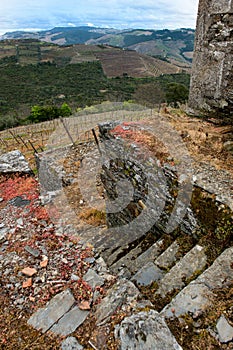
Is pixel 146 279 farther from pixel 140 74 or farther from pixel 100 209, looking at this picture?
pixel 140 74

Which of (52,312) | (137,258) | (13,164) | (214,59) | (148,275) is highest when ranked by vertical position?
(214,59)

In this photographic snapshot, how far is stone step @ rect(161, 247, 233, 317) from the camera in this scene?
2641 mm

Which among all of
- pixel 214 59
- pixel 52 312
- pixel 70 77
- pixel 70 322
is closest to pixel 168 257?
pixel 70 322

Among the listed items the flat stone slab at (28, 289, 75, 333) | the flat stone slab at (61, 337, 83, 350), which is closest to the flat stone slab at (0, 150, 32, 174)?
the flat stone slab at (28, 289, 75, 333)

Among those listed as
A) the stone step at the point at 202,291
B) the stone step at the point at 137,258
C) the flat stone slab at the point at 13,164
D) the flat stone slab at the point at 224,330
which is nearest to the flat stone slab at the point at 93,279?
the stone step at the point at 137,258

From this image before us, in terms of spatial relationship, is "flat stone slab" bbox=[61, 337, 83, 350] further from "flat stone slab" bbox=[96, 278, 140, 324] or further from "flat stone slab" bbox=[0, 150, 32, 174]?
"flat stone slab" bbox=[0, 150, 32, 174]

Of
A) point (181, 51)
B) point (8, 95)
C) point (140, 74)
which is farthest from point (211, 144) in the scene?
point (181, 51)

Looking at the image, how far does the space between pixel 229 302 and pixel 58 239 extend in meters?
3.92

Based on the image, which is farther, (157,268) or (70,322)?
(157,268)

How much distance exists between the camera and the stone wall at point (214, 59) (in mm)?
4180

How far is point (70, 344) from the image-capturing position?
10.4 ft

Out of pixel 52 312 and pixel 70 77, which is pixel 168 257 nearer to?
pixel 52 312

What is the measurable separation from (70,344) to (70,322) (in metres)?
0.32

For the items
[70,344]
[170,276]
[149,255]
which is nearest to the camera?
[70,344]
